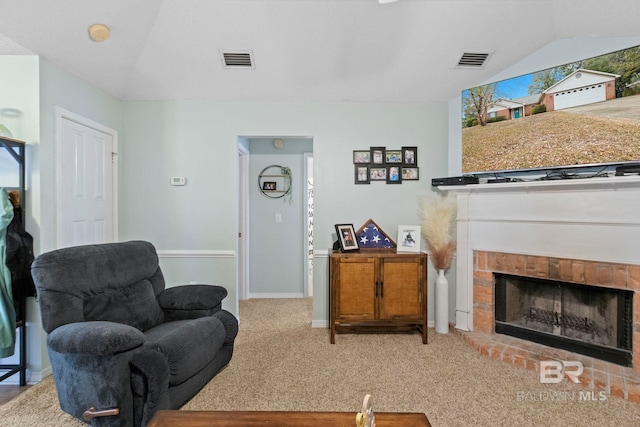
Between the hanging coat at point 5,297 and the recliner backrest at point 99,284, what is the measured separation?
556mm

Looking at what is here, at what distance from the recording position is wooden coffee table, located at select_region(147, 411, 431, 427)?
1241 millimetres

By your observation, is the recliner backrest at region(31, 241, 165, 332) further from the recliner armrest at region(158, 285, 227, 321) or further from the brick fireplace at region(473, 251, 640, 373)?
the brick fireplace at region(473, 251, 640, 373)

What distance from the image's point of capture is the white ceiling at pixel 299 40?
243 cm

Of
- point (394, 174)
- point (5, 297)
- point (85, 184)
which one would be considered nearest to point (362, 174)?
point (394, 174)

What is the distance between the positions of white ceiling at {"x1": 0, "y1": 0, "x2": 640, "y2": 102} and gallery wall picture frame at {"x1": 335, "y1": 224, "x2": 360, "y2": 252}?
138 centimetres

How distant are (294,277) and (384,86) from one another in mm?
2770

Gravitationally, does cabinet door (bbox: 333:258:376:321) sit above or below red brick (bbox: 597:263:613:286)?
below

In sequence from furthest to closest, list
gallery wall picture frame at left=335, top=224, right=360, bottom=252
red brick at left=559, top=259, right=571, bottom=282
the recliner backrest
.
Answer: gallery wall picture frame at left=335, top=224, right=360, bottom=252
red brick at left=559, top=259, right=571, bottom=282
the recliner backrest

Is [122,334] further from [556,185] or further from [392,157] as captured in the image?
[556,185]

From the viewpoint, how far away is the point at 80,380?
5.73ft

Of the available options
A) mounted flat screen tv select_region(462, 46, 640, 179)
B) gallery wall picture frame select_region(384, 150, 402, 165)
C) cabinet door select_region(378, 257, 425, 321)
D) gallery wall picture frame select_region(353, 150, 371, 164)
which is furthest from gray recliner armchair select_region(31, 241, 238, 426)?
mounted flat screen tv select_region(462, 46, 640, 179)

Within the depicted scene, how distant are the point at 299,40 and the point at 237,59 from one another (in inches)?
24.0

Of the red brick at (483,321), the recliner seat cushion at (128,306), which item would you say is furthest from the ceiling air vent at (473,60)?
the recliner seat cushion at (128,306)

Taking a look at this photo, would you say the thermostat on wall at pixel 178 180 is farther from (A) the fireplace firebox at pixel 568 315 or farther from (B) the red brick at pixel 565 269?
(B) the red brick at pixel 565 269
